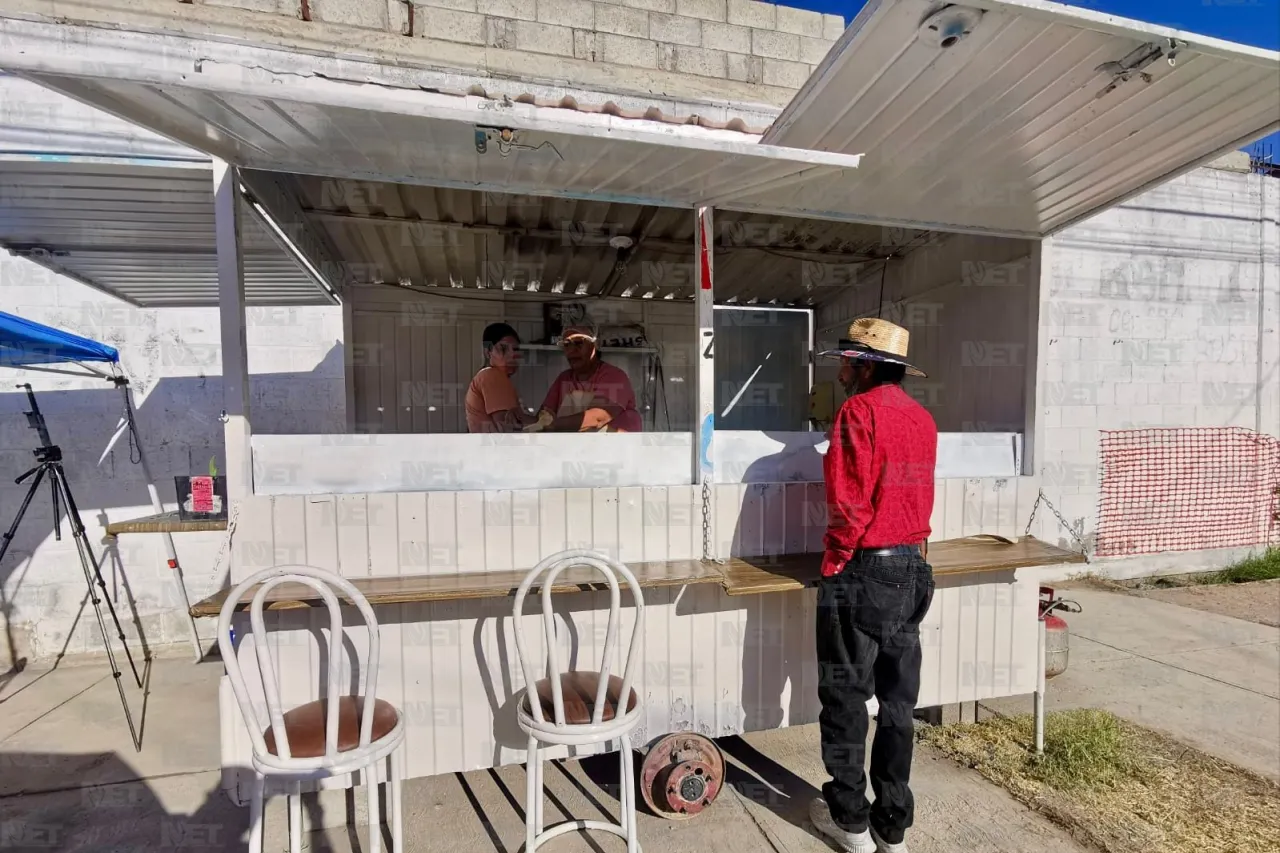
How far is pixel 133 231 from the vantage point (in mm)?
2883

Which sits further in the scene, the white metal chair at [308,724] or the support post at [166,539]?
the support post at [166,539]

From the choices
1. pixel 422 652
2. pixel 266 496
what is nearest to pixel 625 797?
pixel 422 652

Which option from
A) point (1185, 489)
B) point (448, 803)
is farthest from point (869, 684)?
point (1185, 489)

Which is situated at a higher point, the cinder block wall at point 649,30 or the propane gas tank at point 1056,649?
the cinder block wall at point 649,30

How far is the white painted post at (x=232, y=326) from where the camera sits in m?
2.04

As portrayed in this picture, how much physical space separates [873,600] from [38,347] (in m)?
3.84

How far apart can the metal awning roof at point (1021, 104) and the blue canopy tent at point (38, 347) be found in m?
3.27

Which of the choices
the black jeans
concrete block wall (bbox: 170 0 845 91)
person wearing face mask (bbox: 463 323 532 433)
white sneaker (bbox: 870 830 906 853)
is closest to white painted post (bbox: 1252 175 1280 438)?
concrete block wall (bbox: 170 0 845 91)

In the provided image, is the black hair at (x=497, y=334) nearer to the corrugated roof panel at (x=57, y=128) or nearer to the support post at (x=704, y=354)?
the support post at (x=704, y=354)

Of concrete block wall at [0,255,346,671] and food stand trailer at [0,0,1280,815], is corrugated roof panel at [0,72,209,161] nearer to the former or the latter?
concrete block wall at [0,255,346,671]

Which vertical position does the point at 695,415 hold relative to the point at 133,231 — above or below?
below

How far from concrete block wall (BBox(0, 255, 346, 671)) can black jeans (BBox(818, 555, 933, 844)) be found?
12.4 ft

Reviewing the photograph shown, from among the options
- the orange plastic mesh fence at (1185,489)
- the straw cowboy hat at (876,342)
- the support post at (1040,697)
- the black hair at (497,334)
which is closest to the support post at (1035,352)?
the support post at (1040,697)

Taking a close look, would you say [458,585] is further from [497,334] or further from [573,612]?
[497,334]
